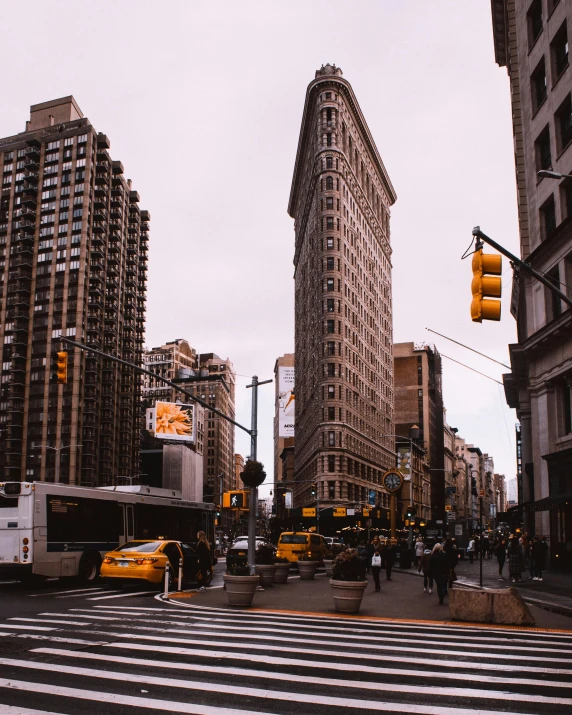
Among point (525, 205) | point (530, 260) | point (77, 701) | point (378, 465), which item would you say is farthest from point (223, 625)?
point (378, 465)

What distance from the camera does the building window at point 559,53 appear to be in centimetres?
3199

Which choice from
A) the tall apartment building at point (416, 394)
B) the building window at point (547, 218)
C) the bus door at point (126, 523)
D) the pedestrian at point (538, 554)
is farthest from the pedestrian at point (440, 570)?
the tall apartment building at point (416, 394)

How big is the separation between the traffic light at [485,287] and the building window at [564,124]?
74.8 ft

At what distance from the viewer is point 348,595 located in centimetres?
1714

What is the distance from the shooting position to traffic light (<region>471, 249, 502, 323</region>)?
36.4 ft

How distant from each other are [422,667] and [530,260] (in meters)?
26.9

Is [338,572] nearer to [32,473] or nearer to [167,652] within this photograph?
[167,652]

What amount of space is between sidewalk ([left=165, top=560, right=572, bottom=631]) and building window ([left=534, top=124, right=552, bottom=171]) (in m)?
20.6

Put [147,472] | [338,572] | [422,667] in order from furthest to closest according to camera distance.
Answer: [147,472] → [338,572] → [422,667]

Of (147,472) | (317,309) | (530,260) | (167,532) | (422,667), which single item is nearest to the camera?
(422,667)

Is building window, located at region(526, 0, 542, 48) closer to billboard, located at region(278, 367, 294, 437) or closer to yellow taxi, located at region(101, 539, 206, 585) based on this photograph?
yellow taxi, located at region(101, 539, 206, 585)

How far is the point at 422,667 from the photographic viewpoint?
405 inches

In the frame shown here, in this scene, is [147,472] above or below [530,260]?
below

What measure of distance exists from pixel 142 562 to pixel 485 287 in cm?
1471
